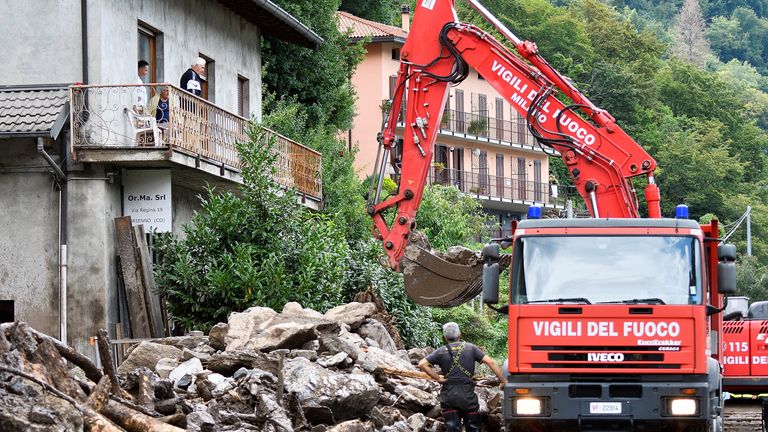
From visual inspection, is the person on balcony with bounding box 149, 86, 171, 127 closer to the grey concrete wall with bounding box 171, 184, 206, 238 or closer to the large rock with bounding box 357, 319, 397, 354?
the grey concrete wall with bounding box 171, 184, 206, 238

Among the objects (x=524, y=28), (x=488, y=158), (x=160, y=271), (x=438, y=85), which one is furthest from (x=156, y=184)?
(x=524, y=28)

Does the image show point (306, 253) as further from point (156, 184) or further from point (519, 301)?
point (519, 301)

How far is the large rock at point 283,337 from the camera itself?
67.1ft

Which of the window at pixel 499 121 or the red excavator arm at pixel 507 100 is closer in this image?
the red excavator arm at pixel 507 100

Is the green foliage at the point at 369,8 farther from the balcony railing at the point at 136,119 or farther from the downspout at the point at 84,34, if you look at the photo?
the downspout at the point at 84,34

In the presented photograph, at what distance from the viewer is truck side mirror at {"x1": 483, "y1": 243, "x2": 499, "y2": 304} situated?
1684 centimetres

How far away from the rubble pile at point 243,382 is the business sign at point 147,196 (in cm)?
379

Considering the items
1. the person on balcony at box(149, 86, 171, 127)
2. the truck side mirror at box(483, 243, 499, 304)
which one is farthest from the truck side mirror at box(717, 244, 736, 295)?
the person on balcony at box(149, 86, 171, 127)

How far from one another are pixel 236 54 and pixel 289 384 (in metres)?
16.1

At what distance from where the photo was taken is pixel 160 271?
26.0 m

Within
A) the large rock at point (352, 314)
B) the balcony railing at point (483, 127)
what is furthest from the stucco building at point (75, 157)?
the balcony railing at point (483, 127)

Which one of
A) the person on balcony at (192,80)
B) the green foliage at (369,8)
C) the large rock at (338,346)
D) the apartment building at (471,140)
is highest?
the green foliage at (369,8)

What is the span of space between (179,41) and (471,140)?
4836 centimetres

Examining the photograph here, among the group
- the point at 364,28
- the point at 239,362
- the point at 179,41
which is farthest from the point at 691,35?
the point at 239,362
